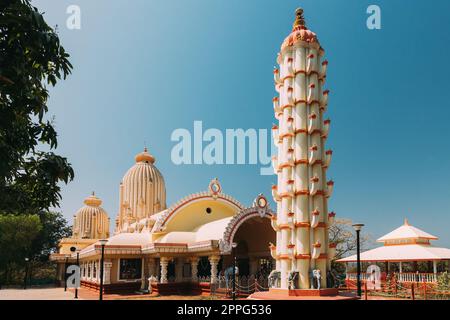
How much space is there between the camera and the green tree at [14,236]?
4884cm

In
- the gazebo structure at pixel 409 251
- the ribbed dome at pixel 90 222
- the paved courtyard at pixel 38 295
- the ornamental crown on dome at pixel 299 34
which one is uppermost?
the ornamental crown on dome at pixel 299 34

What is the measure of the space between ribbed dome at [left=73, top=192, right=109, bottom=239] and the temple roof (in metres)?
33.8

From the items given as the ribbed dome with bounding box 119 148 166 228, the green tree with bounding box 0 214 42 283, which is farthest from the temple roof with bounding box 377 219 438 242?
the green tree with bounding box 0 214 42 283

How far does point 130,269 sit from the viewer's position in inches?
1307

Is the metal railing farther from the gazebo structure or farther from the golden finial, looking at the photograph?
the golden finial

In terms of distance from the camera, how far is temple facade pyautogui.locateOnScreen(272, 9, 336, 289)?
77.9 feet

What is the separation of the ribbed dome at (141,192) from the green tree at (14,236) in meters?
11.8

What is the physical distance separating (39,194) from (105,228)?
4312cm

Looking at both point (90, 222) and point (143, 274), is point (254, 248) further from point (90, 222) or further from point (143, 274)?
point (90, 222)

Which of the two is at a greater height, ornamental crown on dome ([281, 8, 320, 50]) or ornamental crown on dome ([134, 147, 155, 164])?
ornamental crown on dome ([281, 8, 320, 50])

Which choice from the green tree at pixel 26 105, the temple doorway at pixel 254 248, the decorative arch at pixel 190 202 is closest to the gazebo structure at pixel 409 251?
the temple doorway at pixel 254 248

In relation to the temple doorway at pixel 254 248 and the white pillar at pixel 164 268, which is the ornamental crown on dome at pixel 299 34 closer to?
the temple doorway at pixel 254 248

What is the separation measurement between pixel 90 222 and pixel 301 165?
3501cm
